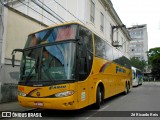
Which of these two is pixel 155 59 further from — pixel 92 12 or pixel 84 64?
pixel 84 64

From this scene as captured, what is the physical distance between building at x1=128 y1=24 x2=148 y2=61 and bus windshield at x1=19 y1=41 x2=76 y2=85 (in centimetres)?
9583

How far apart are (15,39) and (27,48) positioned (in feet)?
14.2

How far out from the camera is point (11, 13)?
12734 millimetres

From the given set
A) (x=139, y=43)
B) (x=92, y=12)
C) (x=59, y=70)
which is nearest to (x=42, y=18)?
(x=92, y=12)

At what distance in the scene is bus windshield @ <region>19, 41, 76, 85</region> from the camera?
315 inches

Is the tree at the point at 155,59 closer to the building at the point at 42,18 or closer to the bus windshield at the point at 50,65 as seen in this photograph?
the building at the point at 42,18

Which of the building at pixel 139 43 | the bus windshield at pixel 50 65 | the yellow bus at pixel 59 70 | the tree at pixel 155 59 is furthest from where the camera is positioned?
the building at pixel 139 43

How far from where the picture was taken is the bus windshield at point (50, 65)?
7992mm

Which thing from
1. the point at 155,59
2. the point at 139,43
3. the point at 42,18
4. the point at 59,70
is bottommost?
the point at 59,70

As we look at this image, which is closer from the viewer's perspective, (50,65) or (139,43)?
(50,65)

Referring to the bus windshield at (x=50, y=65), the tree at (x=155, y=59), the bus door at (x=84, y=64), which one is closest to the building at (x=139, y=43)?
the tree at (x=155, y=59)

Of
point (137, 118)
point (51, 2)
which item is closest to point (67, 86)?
point (137, 118)

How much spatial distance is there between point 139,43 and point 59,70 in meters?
99.0

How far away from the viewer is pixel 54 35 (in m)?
8.85
